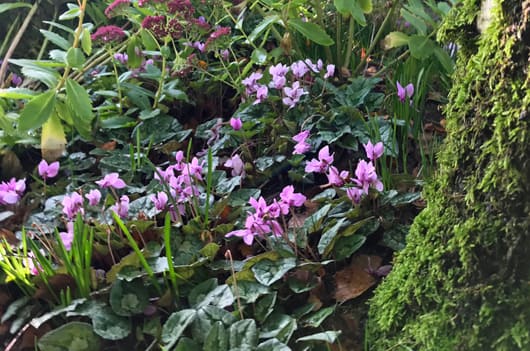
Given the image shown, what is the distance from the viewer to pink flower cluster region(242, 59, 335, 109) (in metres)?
2.06

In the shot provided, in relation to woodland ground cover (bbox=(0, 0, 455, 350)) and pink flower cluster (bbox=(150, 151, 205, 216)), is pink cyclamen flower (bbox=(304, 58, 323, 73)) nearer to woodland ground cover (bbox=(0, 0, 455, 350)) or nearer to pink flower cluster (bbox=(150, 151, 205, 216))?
woodland ground cover (bbox=(0, 0, 455, 350))

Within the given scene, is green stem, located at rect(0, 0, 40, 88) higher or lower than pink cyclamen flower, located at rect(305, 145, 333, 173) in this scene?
higher

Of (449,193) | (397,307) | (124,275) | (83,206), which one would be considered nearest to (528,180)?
(449,193)

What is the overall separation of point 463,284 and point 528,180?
0.72 ft

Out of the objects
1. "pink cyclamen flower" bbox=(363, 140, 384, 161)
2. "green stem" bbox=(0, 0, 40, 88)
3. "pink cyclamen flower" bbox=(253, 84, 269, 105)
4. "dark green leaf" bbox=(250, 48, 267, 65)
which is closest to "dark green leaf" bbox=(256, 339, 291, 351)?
"pink cyclamen flower" bbox=(363, 140, 384, 161)

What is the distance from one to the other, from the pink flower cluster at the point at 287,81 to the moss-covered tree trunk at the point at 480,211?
2.97ft

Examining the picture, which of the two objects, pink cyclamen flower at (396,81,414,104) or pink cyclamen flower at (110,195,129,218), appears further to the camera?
pink cyclamen flower at (396,81,414,104)

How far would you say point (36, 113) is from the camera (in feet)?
6.18

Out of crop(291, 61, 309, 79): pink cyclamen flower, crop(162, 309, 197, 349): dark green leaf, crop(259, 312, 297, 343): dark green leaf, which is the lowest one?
crop(259, 312, 297, 343): dark green leaf

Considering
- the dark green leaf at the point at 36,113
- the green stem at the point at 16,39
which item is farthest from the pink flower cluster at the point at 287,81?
the green stem at the point at 16,39

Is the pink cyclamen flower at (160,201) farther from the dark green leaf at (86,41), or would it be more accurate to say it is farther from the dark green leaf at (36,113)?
the dark green leaf at (86,41)

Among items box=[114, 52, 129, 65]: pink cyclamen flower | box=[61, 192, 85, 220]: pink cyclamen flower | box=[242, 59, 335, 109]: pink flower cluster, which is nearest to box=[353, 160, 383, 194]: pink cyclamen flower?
box=[242, 59, 335, 109]: pink flower cluster

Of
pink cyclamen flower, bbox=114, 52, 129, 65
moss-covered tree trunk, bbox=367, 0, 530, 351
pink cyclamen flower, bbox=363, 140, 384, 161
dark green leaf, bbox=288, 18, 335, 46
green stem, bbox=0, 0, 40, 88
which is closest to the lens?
moss-covered tree trunk, bbox=367, 0, 530, 351

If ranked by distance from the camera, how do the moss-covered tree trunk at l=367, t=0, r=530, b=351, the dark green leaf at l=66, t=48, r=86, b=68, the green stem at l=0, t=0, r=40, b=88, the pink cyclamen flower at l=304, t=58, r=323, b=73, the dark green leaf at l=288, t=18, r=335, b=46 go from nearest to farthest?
the moss-covered tree trunk at l=367, t=0, r=530, b=351
the dark green leaf at l=66, t=48, r=86, b=68
the dark green leaf at l=288, t=18, r=335, b=46
the pink cyclamen flower at l=304, t=58, r=323, b=73
the green stem at l=0, t=0, r=40, b=88
